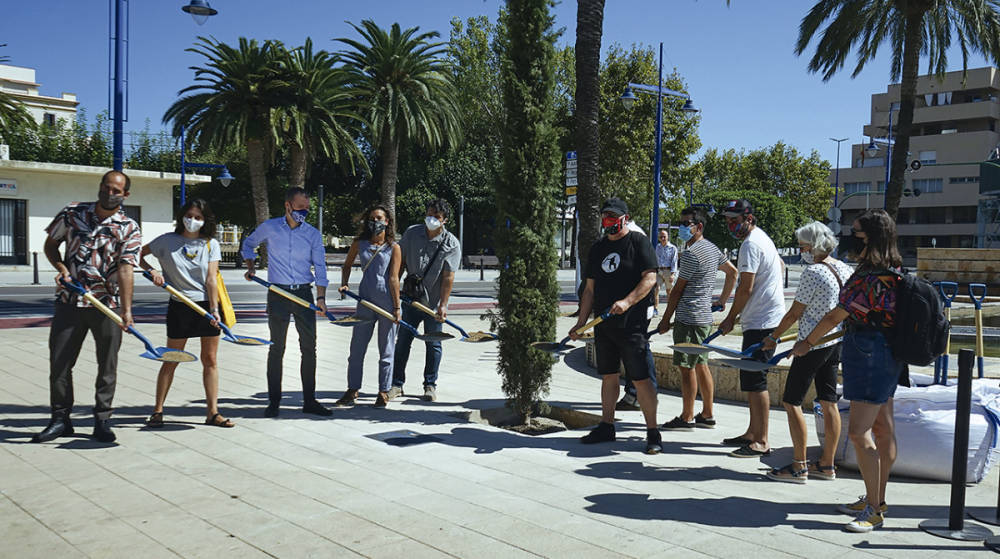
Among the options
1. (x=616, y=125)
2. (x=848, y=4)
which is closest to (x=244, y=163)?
(x=616, y=125)

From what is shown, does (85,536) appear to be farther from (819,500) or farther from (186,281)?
(819,500)

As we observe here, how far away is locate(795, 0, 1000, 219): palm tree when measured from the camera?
19016mm

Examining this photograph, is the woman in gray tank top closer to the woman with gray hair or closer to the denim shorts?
the woman with gray hair

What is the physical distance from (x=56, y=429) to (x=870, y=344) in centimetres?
539

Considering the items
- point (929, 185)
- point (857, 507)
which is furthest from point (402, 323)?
point (929, 185)

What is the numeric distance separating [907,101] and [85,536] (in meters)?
20.6

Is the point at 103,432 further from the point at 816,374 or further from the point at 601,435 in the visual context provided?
the point at 816,374

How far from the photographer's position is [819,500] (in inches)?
184

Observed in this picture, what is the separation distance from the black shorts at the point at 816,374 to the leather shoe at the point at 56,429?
16.5 ft

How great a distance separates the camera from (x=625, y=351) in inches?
229

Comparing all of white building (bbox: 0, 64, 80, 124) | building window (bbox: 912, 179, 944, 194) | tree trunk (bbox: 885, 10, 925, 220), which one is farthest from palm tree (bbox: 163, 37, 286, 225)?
building window (bbox: 912, 179, 944, 194)

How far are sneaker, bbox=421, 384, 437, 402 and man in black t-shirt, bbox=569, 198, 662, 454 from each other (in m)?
1.98

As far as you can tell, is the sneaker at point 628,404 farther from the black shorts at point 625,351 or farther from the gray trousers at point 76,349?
the gray trousers at point 76,349

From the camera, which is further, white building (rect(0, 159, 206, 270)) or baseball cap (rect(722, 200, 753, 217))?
white building (rect(0, 159, 206, 270))
